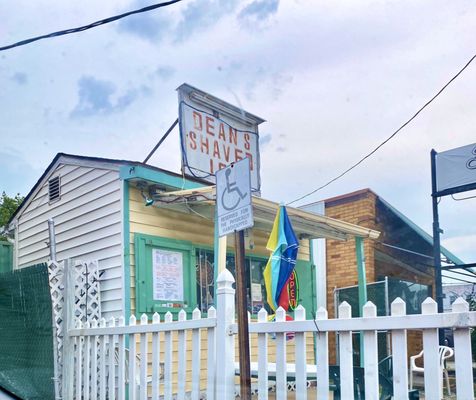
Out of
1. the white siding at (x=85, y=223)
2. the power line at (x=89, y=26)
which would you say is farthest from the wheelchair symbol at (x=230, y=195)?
the white siding at (x=85, y=223)

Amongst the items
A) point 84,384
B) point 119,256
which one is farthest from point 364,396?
point 119,256

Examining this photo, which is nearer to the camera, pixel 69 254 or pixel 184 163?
pixel 184 163

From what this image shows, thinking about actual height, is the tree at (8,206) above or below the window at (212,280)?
above

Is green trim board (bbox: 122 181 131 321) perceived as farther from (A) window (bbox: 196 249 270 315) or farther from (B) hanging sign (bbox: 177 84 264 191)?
(A) window (bbox: 196 249 270 315)

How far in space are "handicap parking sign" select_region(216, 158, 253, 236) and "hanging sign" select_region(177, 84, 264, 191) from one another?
9.39ft

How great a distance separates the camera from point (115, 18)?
6.10 meters

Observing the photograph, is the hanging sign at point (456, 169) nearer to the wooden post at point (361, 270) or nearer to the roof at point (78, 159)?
the wooden post at point (361, 270)

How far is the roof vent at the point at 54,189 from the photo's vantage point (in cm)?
835

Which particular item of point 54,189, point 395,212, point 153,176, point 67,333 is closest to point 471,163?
point 395,212

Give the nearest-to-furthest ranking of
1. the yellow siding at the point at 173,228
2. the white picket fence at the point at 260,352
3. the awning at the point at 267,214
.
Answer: the white picket fence at the point at 260,352 < the awning at the point at 267,214 < the yellow siding at the point at 173,228

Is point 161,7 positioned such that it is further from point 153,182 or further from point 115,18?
point 153,182

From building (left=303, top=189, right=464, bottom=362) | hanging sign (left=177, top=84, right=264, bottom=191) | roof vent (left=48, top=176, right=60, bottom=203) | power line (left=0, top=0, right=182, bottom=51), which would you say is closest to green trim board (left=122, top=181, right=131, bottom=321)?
hanging sign (left=177, top=84, right=264, bottom=191)

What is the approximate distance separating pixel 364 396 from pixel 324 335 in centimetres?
41

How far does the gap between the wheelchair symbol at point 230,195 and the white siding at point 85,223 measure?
10.2 feet
